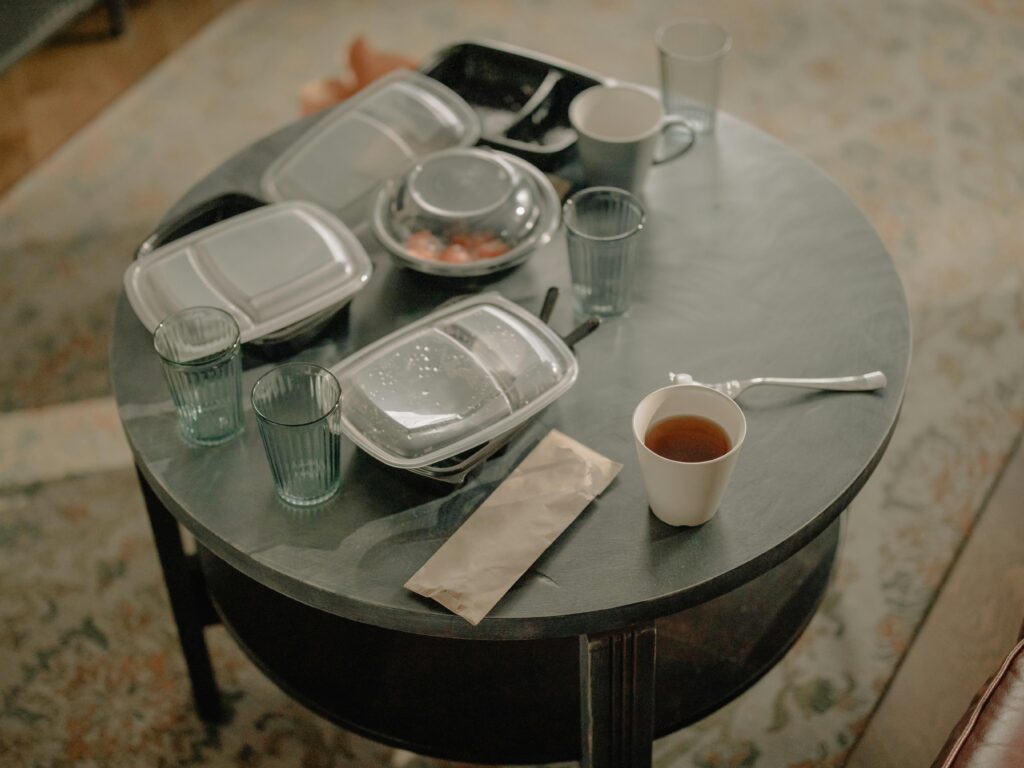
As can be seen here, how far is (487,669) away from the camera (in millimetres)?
1190

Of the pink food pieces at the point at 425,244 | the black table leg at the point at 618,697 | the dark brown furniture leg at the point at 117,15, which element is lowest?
the dark brown furniture leg at the point at 117,15

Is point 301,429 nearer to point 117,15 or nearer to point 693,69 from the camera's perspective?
point 693,69

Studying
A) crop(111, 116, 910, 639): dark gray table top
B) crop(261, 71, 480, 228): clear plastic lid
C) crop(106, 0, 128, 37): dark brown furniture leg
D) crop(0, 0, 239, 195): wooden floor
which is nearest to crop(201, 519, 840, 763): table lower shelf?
crop(111, 116, 910, 639): dark gray table top

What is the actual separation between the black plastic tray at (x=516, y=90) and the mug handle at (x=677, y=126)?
0.10m

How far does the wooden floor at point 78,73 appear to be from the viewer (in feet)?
7.66

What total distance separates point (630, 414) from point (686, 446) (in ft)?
0.37

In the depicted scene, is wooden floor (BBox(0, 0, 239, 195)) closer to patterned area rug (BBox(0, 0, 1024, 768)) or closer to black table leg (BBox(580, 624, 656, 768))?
patterned area rug (BBox(0, 0, 1024, 768))

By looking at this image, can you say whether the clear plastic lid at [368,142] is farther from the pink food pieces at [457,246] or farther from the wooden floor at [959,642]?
the wooden floor at [959,642]

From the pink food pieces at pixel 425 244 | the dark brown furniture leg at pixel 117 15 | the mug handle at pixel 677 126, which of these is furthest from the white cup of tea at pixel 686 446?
the dark brown furniture leg at pixel 117 15

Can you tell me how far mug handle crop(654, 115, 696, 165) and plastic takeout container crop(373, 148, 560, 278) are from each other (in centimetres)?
18

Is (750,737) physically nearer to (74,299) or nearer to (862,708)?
(862,708)

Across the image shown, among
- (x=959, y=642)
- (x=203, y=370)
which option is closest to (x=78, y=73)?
(x=203, y=370)

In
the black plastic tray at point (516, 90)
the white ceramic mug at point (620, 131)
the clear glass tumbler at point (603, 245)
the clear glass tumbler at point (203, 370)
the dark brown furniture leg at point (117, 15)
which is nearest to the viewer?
the clear glass tumbler at point (203, 370)

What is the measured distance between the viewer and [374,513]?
1.02 metres
